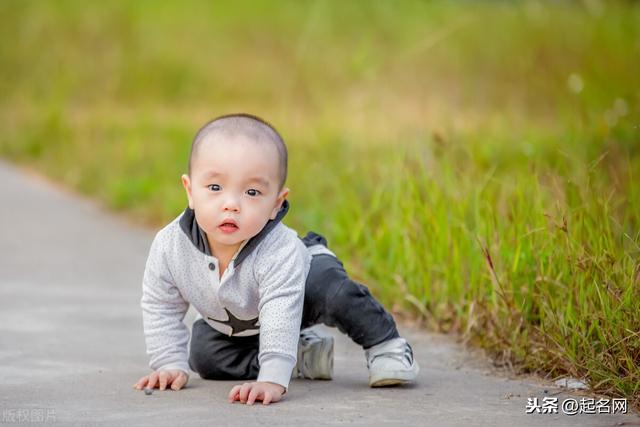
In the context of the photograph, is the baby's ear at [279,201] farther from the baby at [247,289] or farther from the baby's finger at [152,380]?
the baby's finger at [152,380]

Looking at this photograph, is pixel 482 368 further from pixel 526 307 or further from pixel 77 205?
pixel 77 205

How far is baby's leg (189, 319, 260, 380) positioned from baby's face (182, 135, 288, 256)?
17.1 inches

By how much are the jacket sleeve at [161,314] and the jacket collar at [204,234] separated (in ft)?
0.30

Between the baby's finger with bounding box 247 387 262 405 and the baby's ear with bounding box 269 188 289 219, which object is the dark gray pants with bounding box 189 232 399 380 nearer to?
the baby's ear with bounding box 269 188 289 219

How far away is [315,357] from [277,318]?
40 cm

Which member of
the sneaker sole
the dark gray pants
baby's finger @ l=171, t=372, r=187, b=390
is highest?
the dark gray pants

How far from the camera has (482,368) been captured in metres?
3.96

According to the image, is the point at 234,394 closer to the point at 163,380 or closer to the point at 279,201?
the point at 163,380

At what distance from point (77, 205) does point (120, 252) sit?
1604 mm

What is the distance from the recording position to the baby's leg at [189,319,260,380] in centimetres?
370

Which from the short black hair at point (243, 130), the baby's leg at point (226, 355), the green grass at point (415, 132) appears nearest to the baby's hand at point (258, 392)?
the baby's leg at point (226, 355)

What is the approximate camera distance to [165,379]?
352 cm

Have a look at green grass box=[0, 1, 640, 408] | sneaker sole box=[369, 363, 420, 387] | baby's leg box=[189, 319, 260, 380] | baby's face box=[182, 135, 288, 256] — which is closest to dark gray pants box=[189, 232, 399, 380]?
baby's leg box=[189, 319, 260, 380]

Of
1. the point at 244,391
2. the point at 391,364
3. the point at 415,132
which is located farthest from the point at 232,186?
the point at 415,132
